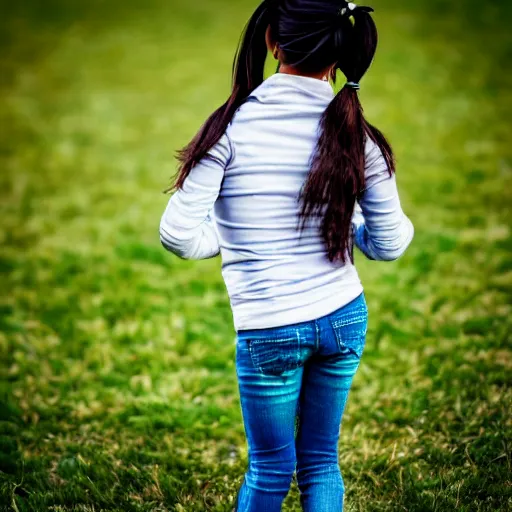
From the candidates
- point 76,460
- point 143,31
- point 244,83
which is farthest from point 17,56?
point 244,83

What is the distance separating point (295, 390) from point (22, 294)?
3096 mm

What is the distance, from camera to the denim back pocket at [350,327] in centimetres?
195

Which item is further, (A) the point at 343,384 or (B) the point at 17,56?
(B) the point at 17,56

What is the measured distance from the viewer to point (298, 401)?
2119mm

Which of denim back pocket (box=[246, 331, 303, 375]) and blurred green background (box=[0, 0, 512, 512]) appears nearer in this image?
denim back pocket (box=[246, 331, 303, 375])

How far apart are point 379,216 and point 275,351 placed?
1.52ft

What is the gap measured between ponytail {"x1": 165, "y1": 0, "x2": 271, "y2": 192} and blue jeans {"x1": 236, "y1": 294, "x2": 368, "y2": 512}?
491 millimetres

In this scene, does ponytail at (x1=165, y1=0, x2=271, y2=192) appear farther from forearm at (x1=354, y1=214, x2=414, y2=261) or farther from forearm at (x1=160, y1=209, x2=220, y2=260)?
forearm at (x1=354, y1=214, x2=414, y2=261)

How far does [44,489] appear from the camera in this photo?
283 cm

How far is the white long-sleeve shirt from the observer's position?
6.00 feet

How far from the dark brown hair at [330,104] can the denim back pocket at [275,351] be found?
30cm

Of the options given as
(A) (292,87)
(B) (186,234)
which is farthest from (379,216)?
(B) (186,234)

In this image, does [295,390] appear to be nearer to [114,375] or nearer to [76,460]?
[76,460]

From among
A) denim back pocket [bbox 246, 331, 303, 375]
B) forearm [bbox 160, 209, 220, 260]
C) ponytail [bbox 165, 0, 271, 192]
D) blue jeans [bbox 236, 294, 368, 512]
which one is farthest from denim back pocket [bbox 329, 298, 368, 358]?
ponytail [bbox 165, 0, 271, 192]
